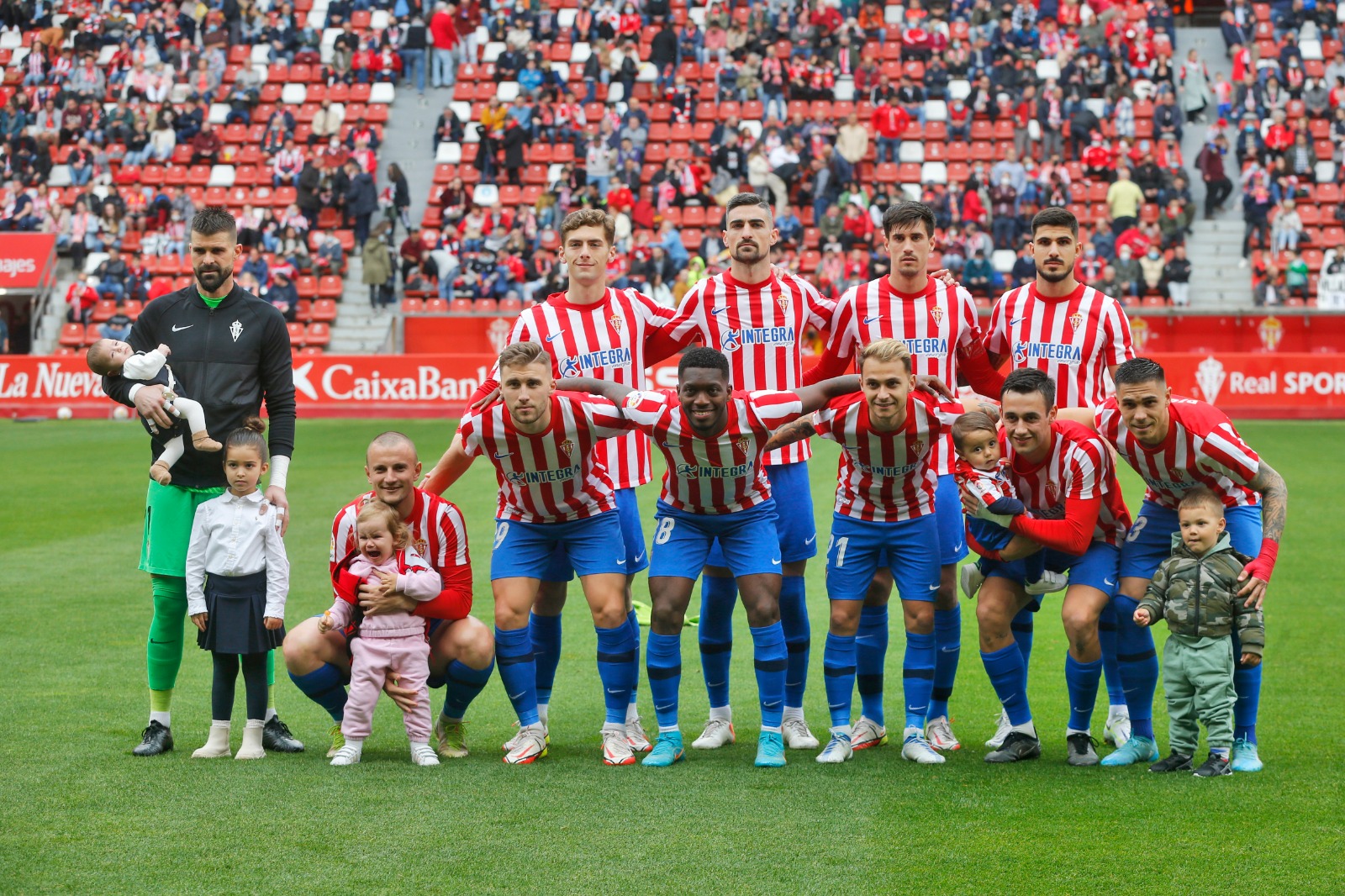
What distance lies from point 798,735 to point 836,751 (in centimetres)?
46

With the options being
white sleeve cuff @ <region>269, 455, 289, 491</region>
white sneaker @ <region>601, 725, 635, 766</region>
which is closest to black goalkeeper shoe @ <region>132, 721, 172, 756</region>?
white sleeve cuff @ <region>269, 455, 289, 491</region>

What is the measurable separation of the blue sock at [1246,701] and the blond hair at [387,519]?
11.4 feet

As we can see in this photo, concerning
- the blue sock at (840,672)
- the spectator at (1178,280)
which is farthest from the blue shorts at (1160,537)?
the spectator at (1178,280)

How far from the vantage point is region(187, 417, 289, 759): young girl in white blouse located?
593 centimetres

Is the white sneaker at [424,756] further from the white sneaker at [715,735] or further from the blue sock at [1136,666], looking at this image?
the blue sock at [1136,666]

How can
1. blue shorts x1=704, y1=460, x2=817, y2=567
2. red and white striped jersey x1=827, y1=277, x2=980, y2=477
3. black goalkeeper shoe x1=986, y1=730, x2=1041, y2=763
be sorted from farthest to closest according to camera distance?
red and white striped jersey x1=827, y1=277, x2=980, y2=477 < blue shorts x1=704, y1=460, x2=817, y2=567 < black goalkeeper shoe x1=986, y1=730, x2=1041, y2=763

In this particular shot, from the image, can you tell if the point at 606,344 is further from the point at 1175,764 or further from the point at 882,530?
the point at 1175,764

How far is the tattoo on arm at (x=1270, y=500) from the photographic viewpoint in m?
5.74

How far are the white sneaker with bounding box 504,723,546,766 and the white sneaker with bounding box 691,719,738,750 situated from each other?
713 mm

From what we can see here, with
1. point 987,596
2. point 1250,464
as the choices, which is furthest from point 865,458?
point 1250,464

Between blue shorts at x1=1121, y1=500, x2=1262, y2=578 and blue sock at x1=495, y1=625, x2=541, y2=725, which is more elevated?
blue shorts at x1=1121, y1=500, x2=1262, y2=578

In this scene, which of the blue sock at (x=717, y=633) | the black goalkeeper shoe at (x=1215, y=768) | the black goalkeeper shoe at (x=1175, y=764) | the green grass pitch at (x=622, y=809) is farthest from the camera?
the blue sock at (x=717, y=633)

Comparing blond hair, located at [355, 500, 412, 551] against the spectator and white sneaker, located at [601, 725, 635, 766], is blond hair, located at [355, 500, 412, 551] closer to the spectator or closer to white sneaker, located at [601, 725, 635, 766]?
white sneaker, located at [601, 725, 635, 766]

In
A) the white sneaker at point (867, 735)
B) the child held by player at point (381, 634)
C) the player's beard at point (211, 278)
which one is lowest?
the white sneaker at point (867, 735)
